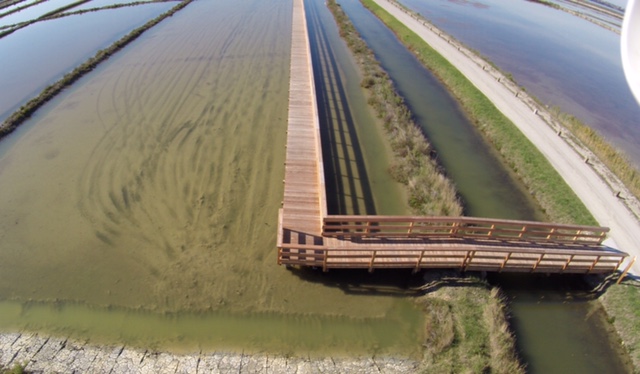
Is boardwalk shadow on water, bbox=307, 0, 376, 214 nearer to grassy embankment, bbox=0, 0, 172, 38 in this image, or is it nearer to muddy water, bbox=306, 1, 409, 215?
muddy water, bbox=306, 1, 409, 215

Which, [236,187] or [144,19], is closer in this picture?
[236,187]

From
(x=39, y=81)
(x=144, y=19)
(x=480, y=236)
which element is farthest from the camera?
(x=144, y=19)

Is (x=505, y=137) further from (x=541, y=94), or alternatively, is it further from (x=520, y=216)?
(x=541, y=94)

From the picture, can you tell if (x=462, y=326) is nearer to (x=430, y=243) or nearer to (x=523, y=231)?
(x=430, y=243)

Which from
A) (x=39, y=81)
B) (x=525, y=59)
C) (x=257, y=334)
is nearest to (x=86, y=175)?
(x=257, y=334)

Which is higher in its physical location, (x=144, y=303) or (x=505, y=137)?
(x=505, y=137)

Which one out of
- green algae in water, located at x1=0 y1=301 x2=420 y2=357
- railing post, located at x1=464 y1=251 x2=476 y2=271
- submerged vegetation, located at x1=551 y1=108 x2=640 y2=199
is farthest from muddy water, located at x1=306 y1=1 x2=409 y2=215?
submerged vegetation, located at x1=551 y1=108 x2=640 y2=199
